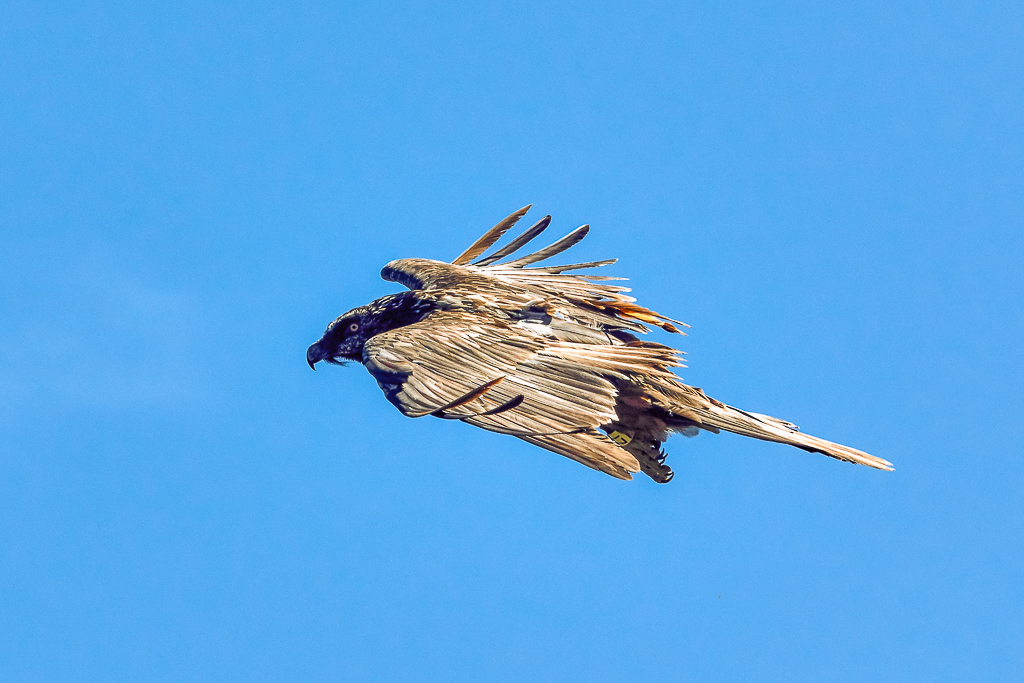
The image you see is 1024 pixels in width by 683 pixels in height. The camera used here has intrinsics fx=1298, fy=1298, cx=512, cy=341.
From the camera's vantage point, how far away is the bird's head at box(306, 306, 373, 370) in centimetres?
1452

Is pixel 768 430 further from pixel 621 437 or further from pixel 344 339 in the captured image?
pixel 344 339

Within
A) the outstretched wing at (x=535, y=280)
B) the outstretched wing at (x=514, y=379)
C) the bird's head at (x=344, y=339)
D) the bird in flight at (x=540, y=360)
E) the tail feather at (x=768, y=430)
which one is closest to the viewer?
the outstretched wing at (x=514, y=379)

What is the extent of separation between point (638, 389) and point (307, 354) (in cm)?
423

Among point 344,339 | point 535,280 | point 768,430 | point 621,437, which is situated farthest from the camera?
point 535,280

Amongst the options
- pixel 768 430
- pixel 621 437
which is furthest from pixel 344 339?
pixel 768 430

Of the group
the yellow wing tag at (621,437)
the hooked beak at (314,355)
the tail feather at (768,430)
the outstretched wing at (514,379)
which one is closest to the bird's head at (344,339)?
the hooked beak at (314,355)

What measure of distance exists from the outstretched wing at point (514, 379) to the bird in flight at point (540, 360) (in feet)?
A: 0.04

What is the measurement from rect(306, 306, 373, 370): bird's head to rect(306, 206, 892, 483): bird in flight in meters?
0.01

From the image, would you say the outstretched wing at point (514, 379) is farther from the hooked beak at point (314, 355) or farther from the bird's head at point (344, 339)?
the hooked beak at point (314, 355)

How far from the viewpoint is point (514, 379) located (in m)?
11.5

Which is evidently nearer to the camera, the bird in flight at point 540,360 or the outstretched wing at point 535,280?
the bird in flight at point 540,360

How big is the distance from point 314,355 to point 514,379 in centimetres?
425

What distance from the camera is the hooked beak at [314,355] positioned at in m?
15.0

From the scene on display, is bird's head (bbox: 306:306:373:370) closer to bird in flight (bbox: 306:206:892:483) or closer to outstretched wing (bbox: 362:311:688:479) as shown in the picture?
bird in flight (bbox: 306:206:892:483)
